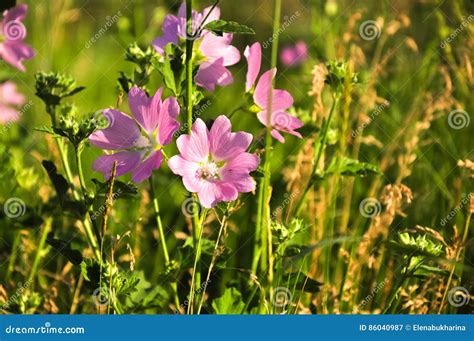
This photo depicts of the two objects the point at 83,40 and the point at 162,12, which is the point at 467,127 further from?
the point at 83,40

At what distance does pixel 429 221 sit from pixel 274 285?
80 cm

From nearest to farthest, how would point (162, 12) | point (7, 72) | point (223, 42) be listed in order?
point (223, 42), point (7, 72), point (162, 12)

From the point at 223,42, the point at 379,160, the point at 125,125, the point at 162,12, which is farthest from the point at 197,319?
the point at 162,12

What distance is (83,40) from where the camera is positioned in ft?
11.8

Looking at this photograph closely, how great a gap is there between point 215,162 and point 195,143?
73mm

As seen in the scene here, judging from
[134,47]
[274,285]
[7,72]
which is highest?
[134,47]

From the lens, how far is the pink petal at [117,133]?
155cm
